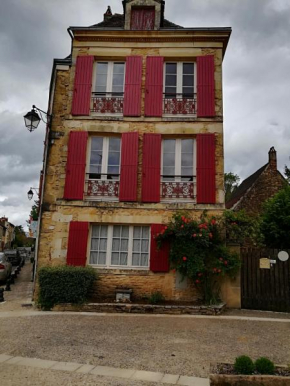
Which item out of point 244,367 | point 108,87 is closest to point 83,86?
point 108,87

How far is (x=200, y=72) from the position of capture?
11.3 meters

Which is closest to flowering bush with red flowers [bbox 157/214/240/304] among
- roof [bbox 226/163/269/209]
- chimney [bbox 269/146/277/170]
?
roof [bbox 226/163/269/209]

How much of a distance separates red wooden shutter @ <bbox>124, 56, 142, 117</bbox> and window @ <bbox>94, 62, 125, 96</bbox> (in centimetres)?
34

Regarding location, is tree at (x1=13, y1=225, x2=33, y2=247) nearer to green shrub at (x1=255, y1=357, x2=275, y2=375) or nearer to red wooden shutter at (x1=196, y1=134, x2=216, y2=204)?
red wooden shutter at (x1=196, y1=134, x2=216, y2=204)

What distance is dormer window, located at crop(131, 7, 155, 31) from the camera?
12141mm

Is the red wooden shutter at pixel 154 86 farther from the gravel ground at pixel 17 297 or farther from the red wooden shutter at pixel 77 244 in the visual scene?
the gravel ground at pixel 17 297

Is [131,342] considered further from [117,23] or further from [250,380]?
[117,23]

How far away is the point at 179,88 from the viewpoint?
11383 mm

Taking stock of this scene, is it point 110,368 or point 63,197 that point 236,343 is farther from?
point 63,197

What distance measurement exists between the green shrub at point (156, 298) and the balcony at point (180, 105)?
5.78m

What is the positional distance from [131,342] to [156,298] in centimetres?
352

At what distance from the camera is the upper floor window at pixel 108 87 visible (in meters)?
11.3

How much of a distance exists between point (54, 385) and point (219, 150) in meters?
8.39

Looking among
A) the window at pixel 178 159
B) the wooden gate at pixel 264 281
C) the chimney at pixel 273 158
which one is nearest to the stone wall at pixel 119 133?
the window at pixel 178 159
